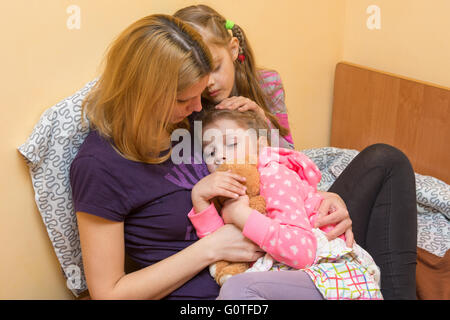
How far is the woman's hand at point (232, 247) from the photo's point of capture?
118 centimetres

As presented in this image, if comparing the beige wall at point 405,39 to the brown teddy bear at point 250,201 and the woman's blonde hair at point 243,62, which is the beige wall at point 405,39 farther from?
the brown teddy bear at point 250,201

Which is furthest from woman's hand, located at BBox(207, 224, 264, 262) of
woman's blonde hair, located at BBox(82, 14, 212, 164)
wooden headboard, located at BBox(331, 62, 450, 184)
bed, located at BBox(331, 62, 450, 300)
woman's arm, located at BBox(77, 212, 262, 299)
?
wooden headboard, located at BBox(331, 62, 450, 184)

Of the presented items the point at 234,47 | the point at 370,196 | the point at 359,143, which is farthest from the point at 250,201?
the point at 359,143

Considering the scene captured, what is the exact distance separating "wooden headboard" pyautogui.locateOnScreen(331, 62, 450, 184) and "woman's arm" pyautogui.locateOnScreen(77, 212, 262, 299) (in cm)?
98

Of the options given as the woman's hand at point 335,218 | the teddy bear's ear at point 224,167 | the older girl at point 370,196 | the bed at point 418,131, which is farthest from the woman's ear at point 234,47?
the bed at point 418,131

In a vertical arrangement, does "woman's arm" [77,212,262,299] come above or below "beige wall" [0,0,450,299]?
below

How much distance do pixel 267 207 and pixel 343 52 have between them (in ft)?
4.10

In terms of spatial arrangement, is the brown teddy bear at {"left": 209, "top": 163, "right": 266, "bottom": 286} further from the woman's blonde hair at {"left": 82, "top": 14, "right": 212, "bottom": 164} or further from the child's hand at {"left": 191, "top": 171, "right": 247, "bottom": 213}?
the woman's blonde hair at {"left": 82, "top": 14, "right": 212, "bottom": 164}

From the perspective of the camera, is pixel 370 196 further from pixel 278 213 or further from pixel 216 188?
pixel 216 188

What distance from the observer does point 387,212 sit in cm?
137

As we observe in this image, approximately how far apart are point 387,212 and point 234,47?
0.63 meters

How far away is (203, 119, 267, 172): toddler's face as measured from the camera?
126 centimetres

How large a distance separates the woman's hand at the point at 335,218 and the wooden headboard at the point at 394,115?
2.31ft
